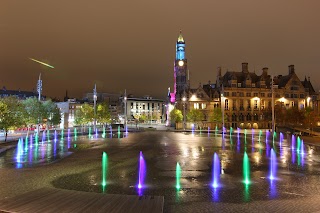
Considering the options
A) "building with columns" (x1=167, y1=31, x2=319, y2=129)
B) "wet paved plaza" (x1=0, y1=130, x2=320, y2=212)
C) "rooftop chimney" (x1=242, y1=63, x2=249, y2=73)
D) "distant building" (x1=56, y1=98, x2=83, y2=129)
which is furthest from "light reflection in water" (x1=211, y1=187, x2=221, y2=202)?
"distant building" (x1=56, y1=98, x2=83, y2=129)

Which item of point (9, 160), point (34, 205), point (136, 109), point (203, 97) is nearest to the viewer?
point (34, 205)

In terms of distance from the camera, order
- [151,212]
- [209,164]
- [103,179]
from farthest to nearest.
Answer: [209,164], [103,179], [151,212]

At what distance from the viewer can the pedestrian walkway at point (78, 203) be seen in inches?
450

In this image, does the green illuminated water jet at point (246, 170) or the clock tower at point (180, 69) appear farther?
the clock tower at point (180, 69)

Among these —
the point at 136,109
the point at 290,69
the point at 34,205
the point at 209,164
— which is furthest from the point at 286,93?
the point at 136,109

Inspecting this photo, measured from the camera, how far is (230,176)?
59.6 feet

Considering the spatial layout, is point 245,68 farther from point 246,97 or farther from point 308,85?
point 308,85

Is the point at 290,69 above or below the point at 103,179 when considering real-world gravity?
above

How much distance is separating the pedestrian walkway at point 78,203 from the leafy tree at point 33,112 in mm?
49500

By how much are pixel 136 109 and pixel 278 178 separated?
598 feet

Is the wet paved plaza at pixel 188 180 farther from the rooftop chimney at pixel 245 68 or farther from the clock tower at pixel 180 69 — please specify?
the clock tower at pixel 180 69

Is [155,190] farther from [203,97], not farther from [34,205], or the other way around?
[203,97]

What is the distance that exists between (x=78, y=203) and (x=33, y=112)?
181ft

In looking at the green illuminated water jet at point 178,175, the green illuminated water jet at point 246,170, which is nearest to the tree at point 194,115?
the green illuminated water jet at point 246,170
